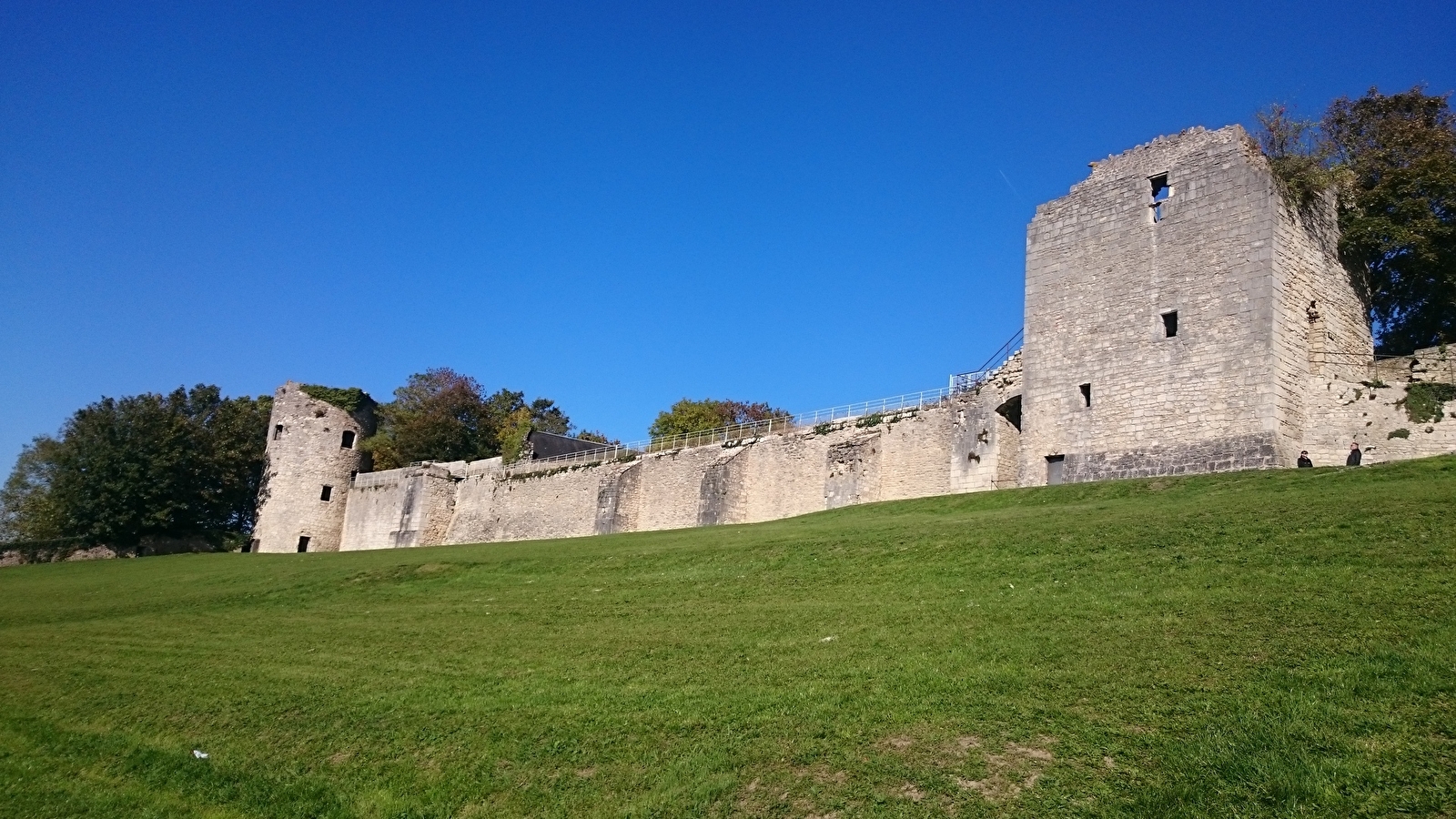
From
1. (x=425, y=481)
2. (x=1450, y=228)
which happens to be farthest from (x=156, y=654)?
(x=425, y=481)

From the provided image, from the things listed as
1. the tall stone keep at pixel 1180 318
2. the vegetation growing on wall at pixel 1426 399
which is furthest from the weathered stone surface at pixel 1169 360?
the vegetation growing on wall at pixel 1426 399

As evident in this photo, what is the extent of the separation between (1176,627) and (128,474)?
4273 centimetres

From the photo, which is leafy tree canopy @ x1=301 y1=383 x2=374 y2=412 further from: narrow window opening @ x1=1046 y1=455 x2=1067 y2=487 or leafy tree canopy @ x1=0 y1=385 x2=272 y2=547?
narrow window opening @ x1=1046 y1=455 x2=1067 y2=487

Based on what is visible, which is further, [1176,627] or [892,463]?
[892,463]

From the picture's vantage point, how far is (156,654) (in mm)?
14977

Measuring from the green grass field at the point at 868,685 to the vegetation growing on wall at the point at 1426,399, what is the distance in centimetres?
417

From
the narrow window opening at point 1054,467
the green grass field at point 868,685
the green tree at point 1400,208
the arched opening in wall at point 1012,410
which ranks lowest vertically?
the green grass field at point 868,685

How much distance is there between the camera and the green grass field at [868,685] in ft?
22.6

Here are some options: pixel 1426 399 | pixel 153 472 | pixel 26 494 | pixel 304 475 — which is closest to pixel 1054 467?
pixel 1426 399

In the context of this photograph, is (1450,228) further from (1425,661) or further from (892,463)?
(1425,661)

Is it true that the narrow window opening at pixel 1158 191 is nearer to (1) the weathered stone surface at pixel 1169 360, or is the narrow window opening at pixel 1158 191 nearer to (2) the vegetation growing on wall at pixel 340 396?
(1) the weathered stone surface at pixel 1169 360

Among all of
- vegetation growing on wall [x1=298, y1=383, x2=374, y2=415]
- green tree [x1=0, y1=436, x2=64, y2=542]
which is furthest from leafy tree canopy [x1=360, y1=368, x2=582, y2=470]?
green tree [x1=0, y1=436, x2=64, y2=542]

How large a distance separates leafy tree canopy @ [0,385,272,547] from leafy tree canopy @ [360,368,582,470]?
6.22 meters

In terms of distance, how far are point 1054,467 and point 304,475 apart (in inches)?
1297
